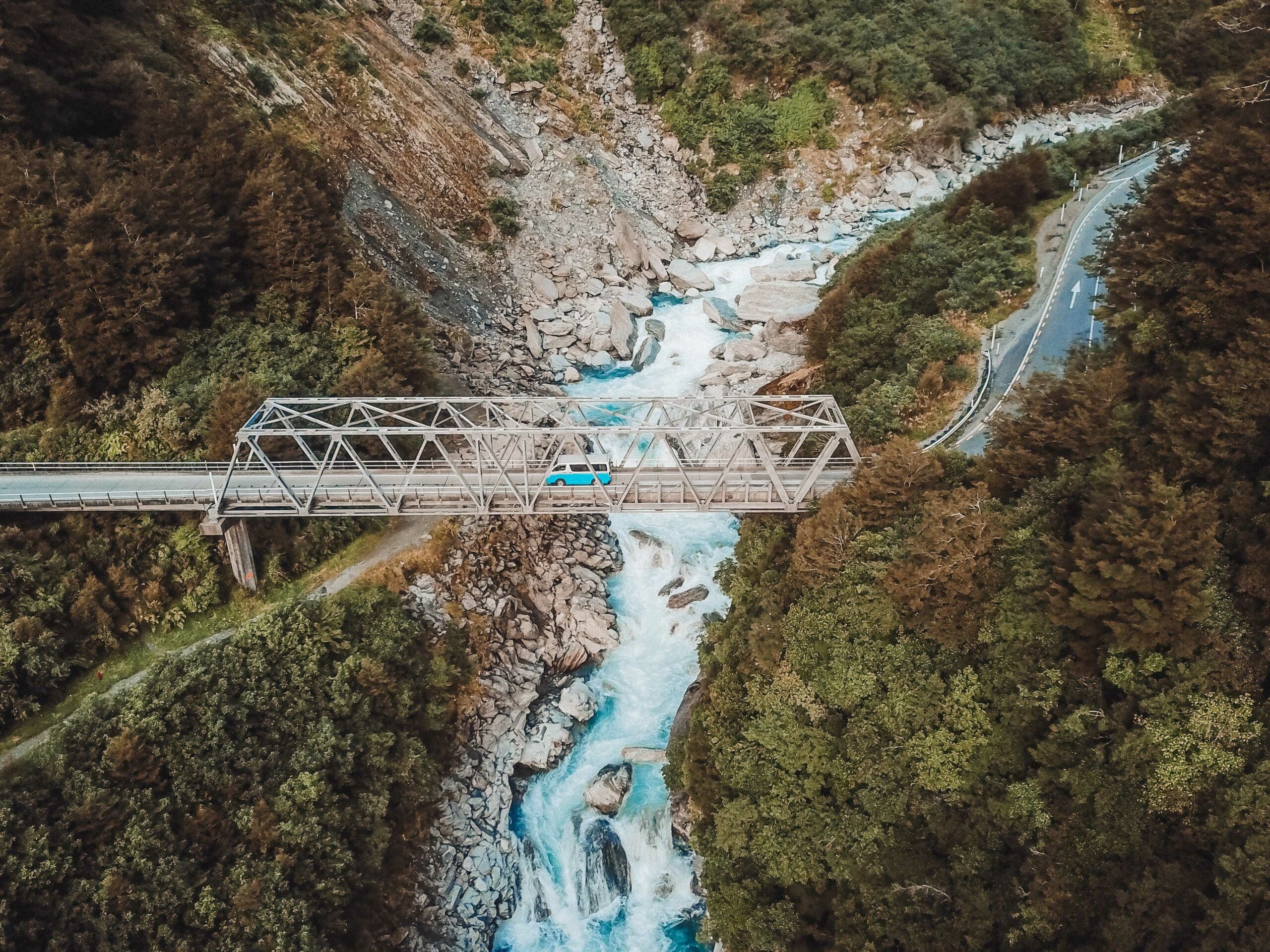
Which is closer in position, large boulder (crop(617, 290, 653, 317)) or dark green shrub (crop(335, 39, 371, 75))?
A: large boulder (crop(617, 290, 653, 317))

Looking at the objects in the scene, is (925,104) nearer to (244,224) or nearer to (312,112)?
(312,112)

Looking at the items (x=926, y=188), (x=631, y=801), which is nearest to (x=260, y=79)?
(x=631, y=801)

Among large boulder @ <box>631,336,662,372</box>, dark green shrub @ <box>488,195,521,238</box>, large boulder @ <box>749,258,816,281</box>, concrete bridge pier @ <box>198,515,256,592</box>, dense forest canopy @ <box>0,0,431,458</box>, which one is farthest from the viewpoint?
large boulder @ <box>749,258,816,281</box>

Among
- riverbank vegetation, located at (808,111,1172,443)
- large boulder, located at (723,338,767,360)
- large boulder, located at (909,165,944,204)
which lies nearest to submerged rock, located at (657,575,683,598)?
riverbank vegetation, located at (808,111,1172,443)

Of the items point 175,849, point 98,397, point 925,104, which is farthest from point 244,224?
point 925,104

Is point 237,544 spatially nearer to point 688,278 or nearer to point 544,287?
point 544,287

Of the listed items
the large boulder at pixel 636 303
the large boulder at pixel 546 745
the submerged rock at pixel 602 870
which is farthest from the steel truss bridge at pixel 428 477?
the large boulder at pixel 636 303

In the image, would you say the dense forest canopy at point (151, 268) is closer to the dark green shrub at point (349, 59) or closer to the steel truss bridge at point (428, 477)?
the steel truss bridge at point (428, 477)

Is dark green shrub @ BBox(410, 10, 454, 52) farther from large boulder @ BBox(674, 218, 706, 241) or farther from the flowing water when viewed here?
→ the flowing water

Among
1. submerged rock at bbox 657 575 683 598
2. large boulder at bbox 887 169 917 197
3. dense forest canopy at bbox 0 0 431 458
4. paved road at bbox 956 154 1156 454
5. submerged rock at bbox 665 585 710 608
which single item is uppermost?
dense forest canopy at bbox 0 0 431 458
